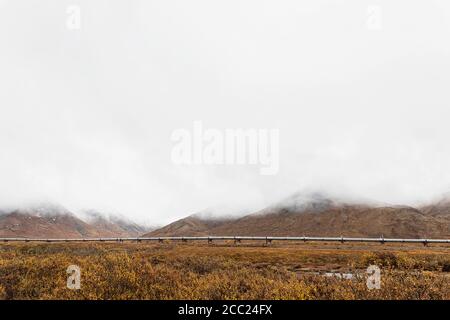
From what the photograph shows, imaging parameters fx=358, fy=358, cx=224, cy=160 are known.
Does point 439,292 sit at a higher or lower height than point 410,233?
higher

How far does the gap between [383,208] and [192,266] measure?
178204 millimetres

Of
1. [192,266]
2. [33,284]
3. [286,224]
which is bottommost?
[286,224]

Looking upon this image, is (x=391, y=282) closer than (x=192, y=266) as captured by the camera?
Yes

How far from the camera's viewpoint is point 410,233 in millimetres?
147750
